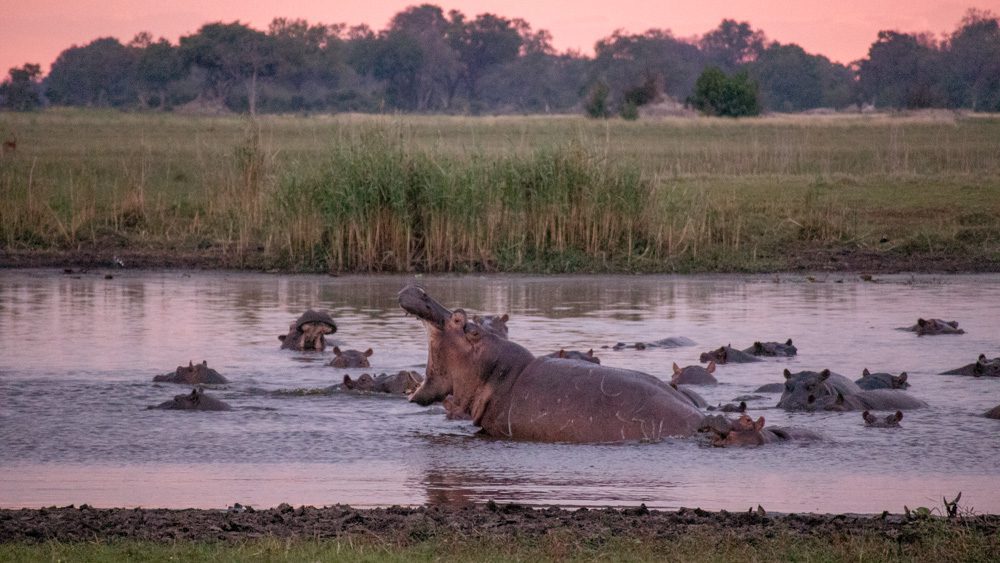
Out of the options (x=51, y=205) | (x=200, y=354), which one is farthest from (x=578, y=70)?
(x=200, y=354)

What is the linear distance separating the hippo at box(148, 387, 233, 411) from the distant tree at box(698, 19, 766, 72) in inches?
4477

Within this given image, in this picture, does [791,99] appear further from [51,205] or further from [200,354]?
[200,354]

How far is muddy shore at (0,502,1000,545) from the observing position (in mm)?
5422

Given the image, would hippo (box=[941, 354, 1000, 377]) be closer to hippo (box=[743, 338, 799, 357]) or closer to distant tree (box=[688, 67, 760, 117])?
hippo (box=[743, 338, 799, 357])

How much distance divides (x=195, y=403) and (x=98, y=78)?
9325 cm

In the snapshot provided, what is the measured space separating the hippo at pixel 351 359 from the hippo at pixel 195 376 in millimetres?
1048

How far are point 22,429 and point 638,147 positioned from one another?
87.7 feet

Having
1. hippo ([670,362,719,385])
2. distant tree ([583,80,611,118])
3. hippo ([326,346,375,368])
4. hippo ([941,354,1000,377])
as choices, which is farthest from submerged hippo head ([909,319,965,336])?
distant tree ([583,80,611,118])

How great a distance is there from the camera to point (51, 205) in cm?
2088

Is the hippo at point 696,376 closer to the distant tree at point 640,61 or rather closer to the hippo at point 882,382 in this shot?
the hippo at point 882,382

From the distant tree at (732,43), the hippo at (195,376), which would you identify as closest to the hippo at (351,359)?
the hippo at (195,376)

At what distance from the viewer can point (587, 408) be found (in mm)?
7723

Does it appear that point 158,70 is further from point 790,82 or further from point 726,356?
point 726,356

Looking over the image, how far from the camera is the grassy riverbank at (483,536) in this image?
509 centimetres
